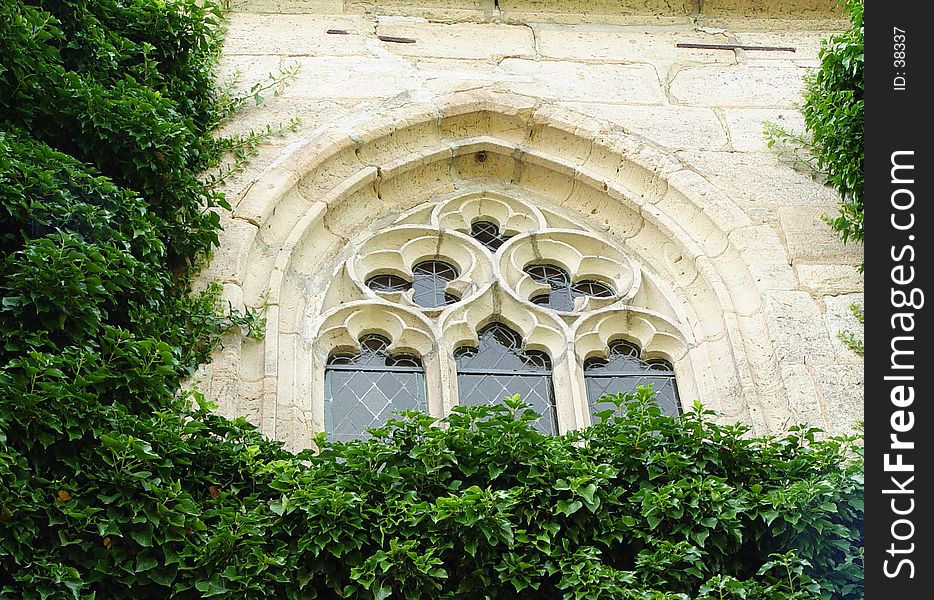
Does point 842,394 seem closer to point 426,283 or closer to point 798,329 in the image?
point 798,329

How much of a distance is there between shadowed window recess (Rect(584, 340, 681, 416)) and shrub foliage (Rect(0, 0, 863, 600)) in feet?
4.02

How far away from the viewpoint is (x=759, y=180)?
7.51 metres

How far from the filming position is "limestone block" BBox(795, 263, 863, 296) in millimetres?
6906

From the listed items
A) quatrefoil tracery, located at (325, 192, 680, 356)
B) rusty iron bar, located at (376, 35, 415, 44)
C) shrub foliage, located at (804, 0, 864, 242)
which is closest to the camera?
shrub foliage, located at (804, 0, 864, 242)

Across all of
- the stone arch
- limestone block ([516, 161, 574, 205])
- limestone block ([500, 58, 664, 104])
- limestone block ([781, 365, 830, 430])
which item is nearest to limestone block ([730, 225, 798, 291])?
the stone arch

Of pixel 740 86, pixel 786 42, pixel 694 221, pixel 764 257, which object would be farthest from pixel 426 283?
pixel 786 42

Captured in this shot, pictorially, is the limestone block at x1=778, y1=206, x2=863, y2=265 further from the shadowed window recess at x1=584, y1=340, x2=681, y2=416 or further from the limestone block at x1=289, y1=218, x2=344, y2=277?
the limestone block at x1=289, y1=218, x2=344, y2=277

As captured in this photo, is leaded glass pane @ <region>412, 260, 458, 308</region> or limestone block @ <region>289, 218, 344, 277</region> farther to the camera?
leaded glass pane @ <region>412, 260, 458, 308</region>

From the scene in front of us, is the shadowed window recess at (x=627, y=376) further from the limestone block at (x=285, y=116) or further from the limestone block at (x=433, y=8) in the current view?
the limestone block at (x=433, y=8)

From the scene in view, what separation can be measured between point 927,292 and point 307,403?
8.73 feet

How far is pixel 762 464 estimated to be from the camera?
5.40 meters

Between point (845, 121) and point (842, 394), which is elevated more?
point (845, 121)

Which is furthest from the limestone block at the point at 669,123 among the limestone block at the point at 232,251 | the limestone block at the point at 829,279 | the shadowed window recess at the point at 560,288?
the limestone block at the point at 232,251

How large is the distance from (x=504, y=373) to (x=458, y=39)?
94.3 inches
